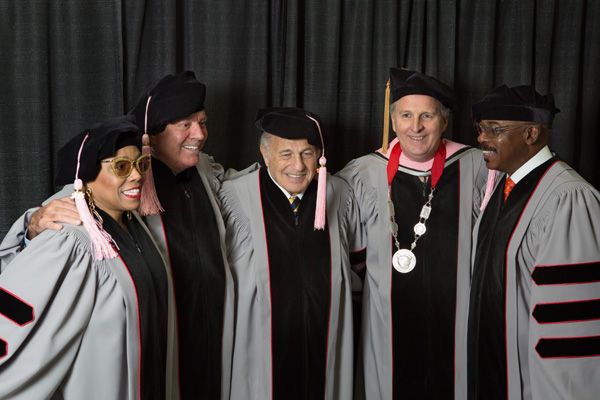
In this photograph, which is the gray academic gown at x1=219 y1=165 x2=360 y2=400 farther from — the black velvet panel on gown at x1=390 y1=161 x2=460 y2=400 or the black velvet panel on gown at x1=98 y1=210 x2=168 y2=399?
the black velvet panel on gown at x1=98 y1=210 x2=168 y2=399

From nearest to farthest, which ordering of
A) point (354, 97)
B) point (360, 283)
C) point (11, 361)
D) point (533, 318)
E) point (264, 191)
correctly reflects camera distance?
point (11, 361), point (533, 318), point (264, 191), point (360, 283), point (354, 97)

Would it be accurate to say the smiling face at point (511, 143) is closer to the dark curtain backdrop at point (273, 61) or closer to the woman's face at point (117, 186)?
the dark curtain backdrop at point (273, 61)

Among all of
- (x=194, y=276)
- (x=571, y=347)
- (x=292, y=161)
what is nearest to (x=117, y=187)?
(x=194, y=276)

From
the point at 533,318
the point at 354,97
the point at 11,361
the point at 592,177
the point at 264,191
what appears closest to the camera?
the point at 11,361

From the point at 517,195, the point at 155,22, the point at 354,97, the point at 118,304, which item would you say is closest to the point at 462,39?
the point at 354,97

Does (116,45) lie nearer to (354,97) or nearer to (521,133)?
(354,97)

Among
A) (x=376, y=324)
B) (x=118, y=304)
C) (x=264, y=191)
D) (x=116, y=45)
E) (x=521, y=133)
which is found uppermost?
(x=116, y=45)

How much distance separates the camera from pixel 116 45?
3.77 meters

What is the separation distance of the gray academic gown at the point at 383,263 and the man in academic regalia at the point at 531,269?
0.09 m

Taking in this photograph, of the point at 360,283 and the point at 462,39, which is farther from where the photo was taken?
the point at 462,39

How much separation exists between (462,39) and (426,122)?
1.34m

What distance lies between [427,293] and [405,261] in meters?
0.20

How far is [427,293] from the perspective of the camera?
138 inches

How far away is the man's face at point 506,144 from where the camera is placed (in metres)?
3.14
